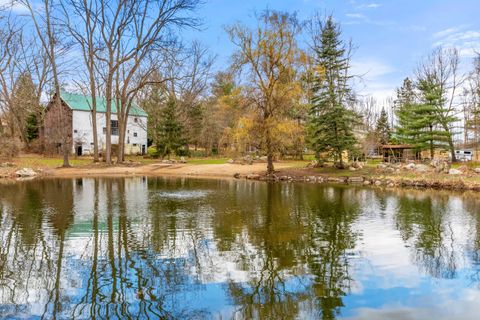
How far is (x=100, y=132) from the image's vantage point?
47281 millimetres

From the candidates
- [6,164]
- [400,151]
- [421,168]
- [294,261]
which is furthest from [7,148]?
[400,151]

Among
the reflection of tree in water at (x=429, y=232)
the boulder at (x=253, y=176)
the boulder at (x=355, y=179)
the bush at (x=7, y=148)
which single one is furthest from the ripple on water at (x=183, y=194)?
the bush at (x=7, y=148)

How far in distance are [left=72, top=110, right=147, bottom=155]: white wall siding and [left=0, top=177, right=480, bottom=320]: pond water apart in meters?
33.5

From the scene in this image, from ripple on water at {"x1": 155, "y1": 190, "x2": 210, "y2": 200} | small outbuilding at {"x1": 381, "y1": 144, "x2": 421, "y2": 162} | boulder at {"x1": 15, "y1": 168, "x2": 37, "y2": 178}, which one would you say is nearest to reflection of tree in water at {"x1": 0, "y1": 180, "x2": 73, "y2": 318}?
ripple on water at {"x1": 155, "y1": 190, "x2": 210, "y2": 200}

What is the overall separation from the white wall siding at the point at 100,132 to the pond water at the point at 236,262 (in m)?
Answer: 33.5

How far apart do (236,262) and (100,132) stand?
4374 cm

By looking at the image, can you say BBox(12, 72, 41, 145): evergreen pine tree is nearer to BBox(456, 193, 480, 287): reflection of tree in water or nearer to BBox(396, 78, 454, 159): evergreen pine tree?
BBox(396, 78, 454, 159): evergreen pine tree

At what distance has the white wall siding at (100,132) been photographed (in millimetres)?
44688

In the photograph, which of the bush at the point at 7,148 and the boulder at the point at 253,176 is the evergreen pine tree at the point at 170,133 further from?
the boulder at the point at 253,176

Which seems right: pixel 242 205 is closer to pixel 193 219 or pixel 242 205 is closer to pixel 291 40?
pixel 193 219

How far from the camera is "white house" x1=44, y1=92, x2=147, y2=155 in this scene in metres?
40.0

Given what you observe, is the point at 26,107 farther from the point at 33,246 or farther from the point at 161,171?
the point at 33,246

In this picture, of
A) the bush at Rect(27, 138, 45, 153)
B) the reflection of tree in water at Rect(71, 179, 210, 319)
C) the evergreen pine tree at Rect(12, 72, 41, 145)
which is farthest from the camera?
the bush at Rect(27, 138, 45, 153)

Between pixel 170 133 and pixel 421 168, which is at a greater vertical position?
pixel 170 133
